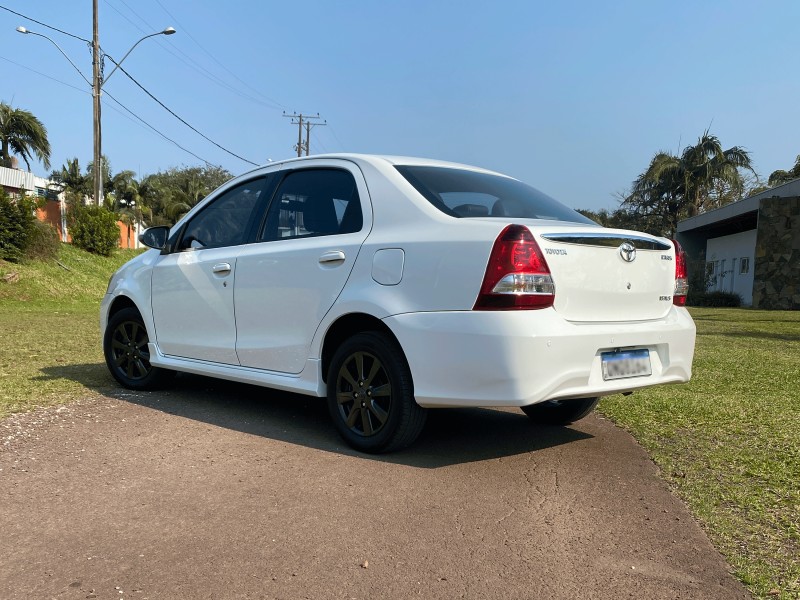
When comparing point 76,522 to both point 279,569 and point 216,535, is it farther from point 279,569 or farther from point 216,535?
point 279,569

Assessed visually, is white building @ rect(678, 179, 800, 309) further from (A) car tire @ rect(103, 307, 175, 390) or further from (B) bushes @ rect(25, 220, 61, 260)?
(A) car tire @ rect(103, 307, 175, 390)

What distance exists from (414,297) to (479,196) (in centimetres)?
91

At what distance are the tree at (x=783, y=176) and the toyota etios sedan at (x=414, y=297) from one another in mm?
50304

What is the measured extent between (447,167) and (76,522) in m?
3.05

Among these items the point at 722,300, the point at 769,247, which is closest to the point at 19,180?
the point at 722,300

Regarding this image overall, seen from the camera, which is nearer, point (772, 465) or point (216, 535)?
point (216, 535)

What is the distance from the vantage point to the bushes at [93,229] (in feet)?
80.6

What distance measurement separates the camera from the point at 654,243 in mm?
4340

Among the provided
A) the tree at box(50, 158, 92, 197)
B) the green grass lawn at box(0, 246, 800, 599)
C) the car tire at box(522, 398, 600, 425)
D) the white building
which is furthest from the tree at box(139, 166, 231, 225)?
the car tire at box(522, 398, 600, 425)

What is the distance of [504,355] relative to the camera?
3.62 metres

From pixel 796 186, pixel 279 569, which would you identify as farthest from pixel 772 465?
pixel 796 186

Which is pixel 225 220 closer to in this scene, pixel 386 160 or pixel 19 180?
pixel 386 160

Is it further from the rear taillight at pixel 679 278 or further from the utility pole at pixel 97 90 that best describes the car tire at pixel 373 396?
the utility pole at pixel 97 90

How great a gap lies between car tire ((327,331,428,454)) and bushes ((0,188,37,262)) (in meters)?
17.6
